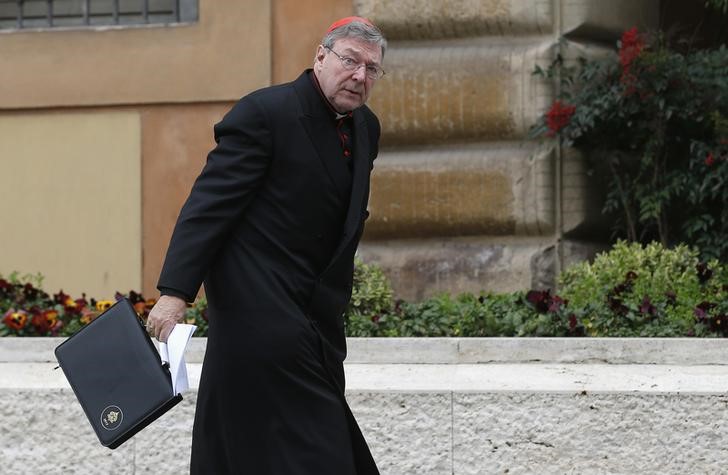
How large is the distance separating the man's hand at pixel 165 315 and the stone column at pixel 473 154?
4.02 meters

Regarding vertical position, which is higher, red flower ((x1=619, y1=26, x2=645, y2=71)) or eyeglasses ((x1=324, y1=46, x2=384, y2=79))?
eyeglasses ((x1=324, y1=46, x2=384, y2=79))

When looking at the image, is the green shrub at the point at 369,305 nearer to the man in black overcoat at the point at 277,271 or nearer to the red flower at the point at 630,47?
the red flower at the point at 630,47

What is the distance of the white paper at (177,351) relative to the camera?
167 inches

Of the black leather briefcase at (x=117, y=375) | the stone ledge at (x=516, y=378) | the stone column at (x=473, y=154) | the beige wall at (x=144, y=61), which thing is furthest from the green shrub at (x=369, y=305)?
the black leather briefcase at (x=117, y=375)

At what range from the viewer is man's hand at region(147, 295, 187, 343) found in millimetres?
4219

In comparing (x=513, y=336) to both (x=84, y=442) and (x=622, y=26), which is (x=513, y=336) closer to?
(x=84, y=442)

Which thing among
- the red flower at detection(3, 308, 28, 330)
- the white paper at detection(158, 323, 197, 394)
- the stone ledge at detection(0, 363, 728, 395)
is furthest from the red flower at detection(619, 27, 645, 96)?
the white paper at detection(158, 323, 197, 394)

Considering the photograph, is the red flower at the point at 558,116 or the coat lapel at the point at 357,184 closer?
the coat lapel at the point at 357,184

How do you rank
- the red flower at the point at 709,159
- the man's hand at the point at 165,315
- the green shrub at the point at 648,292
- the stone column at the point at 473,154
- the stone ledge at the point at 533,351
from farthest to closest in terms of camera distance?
the stone column at the point at 473,154 < the red flower at the point at 709,159 < the green shrub at the point at 648,292 < the stone ledge at the point at 533,351 < the man's hand at the point at 165,315

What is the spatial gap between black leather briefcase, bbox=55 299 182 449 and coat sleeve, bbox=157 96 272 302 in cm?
18

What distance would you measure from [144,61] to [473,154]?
76.5 inches

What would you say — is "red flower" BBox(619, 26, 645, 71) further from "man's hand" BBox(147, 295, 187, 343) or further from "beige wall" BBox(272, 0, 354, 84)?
"man's hand" BBox(147, 295, 187, 343)

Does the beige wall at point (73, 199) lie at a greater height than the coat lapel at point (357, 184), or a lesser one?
lesser

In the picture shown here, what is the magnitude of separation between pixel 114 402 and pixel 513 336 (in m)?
2.74
